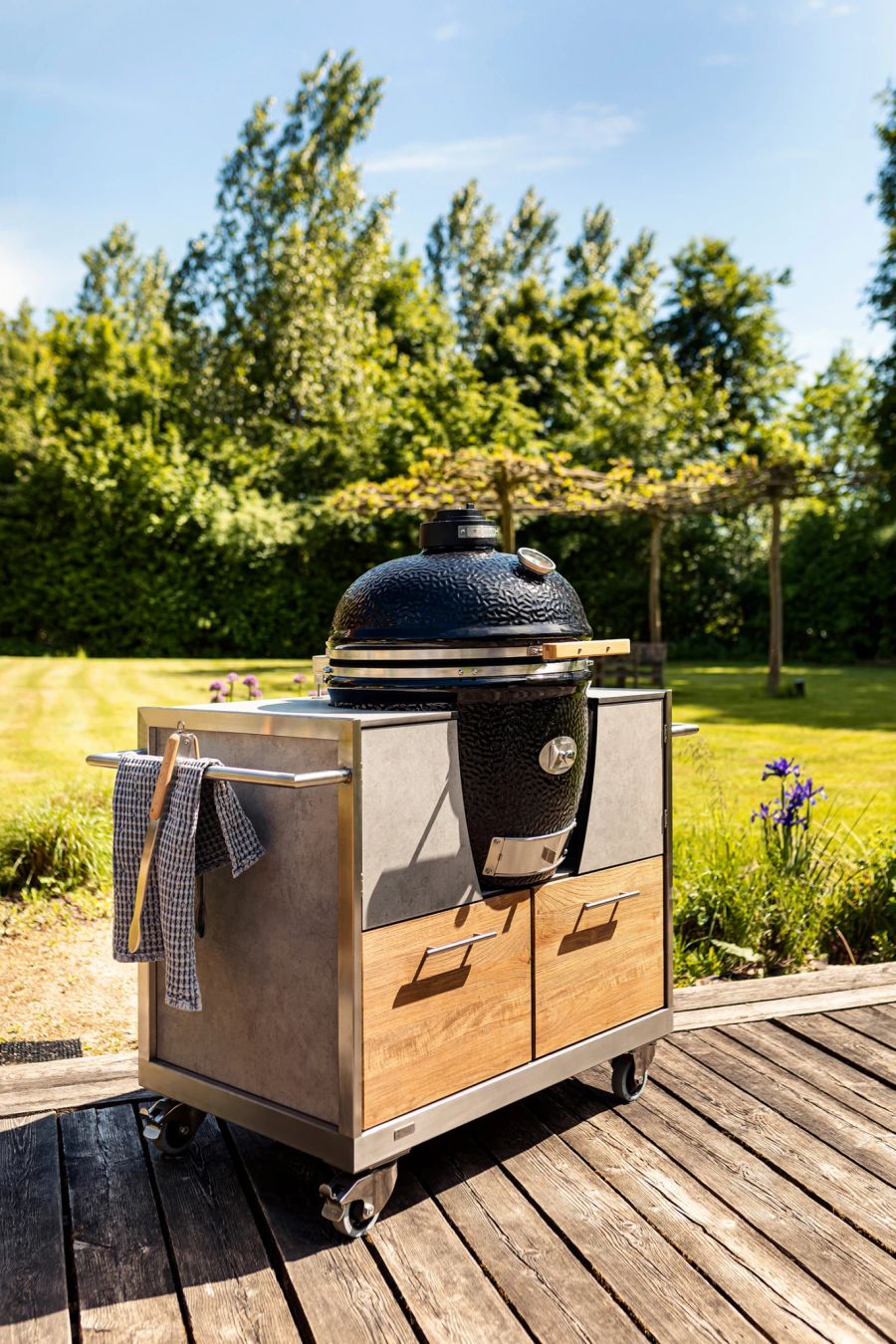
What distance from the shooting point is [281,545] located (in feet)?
50.4

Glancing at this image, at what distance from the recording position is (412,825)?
1797mm

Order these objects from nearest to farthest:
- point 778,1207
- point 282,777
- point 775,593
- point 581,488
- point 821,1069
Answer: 1. point 282,777
2. point 778,1207
3. point 821,1069
4. point 581,488
5. point 775,593

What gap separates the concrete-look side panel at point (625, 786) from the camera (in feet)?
7.17

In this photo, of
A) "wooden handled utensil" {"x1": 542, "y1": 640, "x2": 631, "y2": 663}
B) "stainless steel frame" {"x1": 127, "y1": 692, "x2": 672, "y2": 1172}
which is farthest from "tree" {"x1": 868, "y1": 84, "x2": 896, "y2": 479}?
"stainless steel frame" {"x1": 127, "y1": 692, "x2": 672, "y2": 1172}

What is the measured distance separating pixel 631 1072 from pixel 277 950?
2.92 feet

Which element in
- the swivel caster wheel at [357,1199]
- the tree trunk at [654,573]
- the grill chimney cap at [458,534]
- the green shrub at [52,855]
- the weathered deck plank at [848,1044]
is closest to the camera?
the swivel caster wheel at [357,1199]

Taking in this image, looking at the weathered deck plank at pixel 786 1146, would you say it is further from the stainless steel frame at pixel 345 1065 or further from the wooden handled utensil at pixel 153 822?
the wooden handled utensil at pixel 153 822

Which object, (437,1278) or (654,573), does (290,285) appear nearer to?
(654,573)

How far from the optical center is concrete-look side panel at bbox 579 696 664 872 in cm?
219

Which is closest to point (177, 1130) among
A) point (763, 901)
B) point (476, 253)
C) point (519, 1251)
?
point (519, 1251)

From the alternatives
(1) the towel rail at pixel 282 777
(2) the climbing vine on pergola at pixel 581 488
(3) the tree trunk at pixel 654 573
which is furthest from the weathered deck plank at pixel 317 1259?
(3) the tree trunk at pixel 654 573

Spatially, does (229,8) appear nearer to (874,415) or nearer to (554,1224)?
(554,1224)

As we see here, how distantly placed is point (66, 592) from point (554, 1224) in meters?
14.3

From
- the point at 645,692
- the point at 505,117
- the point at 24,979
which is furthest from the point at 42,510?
the point at 645,692
